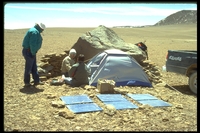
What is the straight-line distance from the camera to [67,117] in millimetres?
5180

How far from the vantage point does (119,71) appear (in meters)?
8.12

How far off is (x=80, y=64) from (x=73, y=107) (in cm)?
214

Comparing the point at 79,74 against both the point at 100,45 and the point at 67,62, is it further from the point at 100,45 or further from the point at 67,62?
the point at 100,45

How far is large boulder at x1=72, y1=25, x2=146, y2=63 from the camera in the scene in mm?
9844

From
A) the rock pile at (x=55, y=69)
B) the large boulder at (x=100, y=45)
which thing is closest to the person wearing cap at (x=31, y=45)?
the rock pile at (x=55, y=69)

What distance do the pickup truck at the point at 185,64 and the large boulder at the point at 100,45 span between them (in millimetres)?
3235

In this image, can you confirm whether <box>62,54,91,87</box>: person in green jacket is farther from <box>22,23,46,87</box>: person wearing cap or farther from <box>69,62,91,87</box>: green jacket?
<box>22,23,46,87</box>: person wearing cap

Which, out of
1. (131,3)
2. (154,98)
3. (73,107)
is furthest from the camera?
(154,98)

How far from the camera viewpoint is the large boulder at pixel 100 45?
9844 millimetres

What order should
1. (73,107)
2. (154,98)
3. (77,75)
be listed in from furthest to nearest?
1. (77,75)
2. (154,98)
3. (73,107)

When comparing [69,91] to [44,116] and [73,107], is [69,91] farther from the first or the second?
[44,116]

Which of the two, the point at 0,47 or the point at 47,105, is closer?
the point at 0,47

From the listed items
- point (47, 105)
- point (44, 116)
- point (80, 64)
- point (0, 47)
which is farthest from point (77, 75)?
point (0, 47)

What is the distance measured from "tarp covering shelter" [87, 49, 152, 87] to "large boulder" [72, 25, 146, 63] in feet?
4.55
